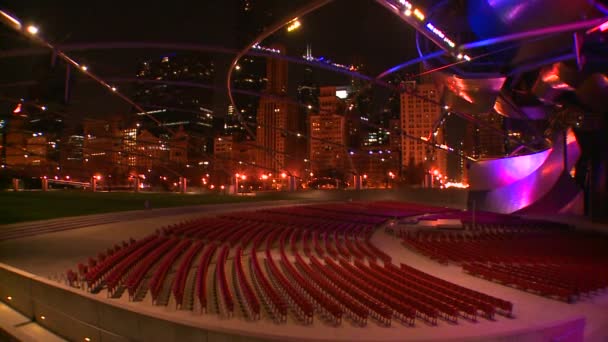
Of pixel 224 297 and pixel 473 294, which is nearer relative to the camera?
pixel 224 297

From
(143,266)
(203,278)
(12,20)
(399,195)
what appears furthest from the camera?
(399,195)

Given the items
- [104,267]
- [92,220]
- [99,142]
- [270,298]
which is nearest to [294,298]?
[270,298]

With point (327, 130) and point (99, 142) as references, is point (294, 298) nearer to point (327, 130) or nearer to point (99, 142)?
point (99, 142)

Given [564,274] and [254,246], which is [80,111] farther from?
[564,274]

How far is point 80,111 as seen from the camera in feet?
112

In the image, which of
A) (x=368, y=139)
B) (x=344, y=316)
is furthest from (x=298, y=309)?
(x=368, y=139)

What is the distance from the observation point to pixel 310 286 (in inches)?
402

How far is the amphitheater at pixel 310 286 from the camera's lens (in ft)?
23.6

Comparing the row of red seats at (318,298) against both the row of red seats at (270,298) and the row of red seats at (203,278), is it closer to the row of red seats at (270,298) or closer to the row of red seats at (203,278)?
the row of red seats at (270,298)

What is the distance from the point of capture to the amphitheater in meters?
7.18

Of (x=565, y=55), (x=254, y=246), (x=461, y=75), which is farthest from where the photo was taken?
(x=461, y=75)

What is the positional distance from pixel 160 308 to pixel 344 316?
3.99m

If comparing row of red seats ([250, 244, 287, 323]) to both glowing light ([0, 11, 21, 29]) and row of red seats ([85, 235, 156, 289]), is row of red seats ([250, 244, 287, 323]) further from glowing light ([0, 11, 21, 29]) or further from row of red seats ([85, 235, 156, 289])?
glowing light ([0, 11, 21, 29])

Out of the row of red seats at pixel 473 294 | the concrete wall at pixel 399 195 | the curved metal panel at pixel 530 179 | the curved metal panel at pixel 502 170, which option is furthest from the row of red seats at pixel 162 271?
the concrete wall at pixel 399 195
